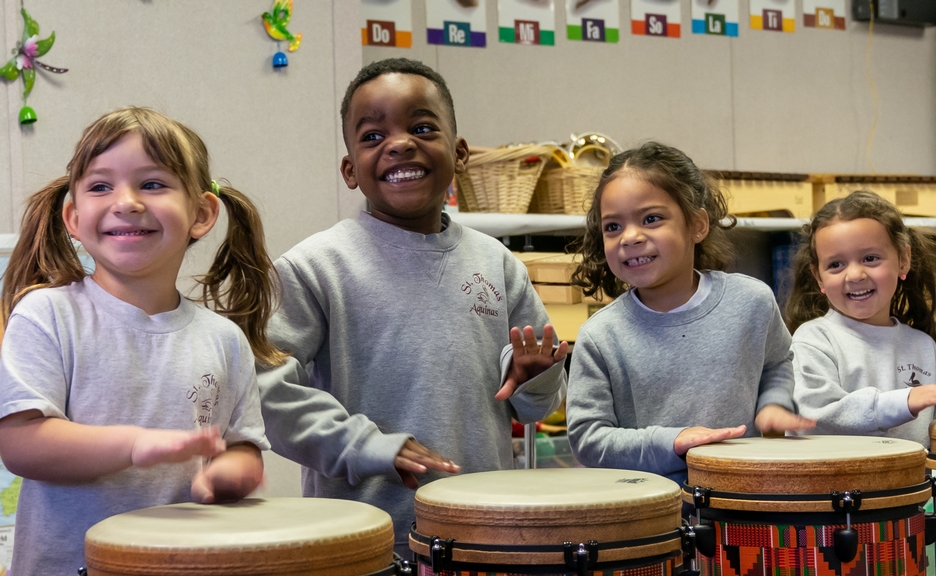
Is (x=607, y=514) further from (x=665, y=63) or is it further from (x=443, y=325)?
(x=665, y=63)

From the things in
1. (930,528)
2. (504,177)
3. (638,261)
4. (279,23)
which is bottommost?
(930,528)

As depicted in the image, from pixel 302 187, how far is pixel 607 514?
85.8 inches

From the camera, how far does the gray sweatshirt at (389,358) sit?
5.24ft

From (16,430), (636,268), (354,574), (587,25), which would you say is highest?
(587,25)

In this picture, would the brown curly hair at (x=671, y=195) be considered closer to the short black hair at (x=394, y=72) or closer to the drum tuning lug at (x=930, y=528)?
the short black hair at (x=394, y=72)

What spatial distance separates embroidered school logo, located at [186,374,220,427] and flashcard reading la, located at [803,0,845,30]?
4.32 meters

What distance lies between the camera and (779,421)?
174cm

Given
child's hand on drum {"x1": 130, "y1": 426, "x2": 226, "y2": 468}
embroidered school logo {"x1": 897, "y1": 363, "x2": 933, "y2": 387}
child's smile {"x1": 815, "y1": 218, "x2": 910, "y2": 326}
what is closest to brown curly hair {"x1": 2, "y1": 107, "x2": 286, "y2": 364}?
child's hand on drum {"x1": 130, "y1": 426, "x2": 226, "y2": 468}

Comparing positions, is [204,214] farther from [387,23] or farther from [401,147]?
[387,23]

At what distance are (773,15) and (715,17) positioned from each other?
0.35 m

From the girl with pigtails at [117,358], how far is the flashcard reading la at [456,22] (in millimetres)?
2791

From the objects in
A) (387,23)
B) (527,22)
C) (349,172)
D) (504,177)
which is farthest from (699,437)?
(527,22)

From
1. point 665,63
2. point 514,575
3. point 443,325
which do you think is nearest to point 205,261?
point 443,325

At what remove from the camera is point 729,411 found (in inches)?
69.8
